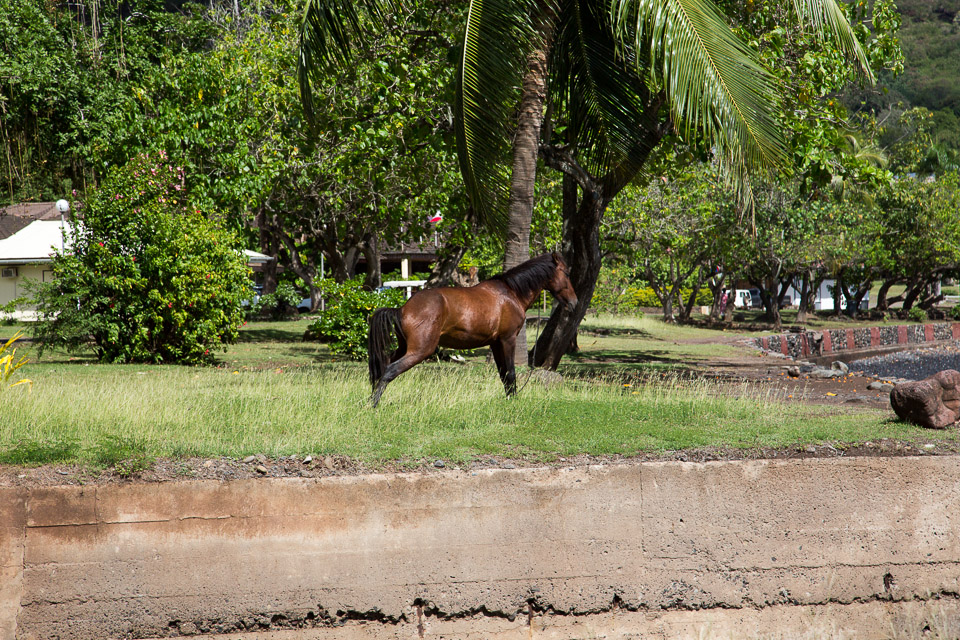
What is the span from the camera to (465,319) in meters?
8.45

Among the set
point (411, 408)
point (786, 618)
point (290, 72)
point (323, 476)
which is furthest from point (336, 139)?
point (786, 618)

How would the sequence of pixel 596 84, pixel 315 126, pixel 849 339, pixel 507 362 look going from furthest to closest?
pixel 849 339 → pixel 315 126 → pixel 596 84 → pixel 507 362

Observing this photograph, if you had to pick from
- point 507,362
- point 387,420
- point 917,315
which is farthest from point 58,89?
point 917,315

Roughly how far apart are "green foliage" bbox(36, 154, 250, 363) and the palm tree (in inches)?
190

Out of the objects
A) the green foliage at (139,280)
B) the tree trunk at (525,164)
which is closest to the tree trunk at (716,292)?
the green foliage at (139,280)

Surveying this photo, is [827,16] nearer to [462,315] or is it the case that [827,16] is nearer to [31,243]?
[462,315]

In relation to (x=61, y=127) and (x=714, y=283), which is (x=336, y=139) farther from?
(x=714, y=283)

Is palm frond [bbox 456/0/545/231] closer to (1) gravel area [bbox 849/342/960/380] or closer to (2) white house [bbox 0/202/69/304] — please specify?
(1) gravel area [bbox 849/342/960/380]

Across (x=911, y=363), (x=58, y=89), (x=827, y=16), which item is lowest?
(x=911, y=363)

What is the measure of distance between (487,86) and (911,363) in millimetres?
20235

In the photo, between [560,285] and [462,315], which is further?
[560,285]

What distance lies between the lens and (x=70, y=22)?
1992 cm

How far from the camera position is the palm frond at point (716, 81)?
8.38m

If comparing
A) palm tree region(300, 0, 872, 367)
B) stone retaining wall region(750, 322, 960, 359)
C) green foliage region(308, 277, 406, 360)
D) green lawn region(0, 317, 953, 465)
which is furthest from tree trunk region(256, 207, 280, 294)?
green lawn region(0, 317, 953, 465)
